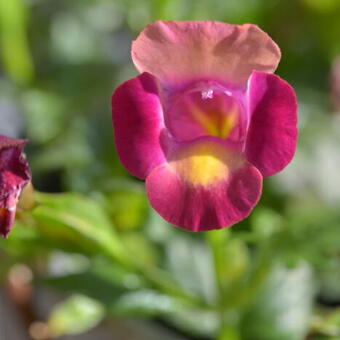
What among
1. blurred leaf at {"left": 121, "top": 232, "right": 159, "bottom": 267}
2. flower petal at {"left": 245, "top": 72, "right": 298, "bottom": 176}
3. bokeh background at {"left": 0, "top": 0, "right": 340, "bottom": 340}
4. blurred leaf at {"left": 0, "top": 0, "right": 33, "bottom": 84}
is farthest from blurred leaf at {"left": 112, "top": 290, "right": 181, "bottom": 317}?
blurred leaf at {"left": 0, "top": 0, "right": 33, "bottom": 84}

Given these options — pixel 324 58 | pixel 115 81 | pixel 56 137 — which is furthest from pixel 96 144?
pixel 324 58

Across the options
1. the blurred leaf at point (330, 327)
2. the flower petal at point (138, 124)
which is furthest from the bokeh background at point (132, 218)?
the flower petal at point (138, 124)

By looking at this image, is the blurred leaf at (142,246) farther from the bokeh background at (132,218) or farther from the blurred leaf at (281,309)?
the blurred leaf at (281,309)

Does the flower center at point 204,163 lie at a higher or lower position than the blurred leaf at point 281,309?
higher

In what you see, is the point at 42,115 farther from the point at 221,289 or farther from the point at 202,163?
the point at 202,163

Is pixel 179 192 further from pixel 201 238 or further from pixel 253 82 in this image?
pixel 201 238

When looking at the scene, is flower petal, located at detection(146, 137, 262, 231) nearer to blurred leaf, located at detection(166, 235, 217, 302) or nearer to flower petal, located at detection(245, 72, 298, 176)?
flower petal, located at detection(245, 72, 298, 176)

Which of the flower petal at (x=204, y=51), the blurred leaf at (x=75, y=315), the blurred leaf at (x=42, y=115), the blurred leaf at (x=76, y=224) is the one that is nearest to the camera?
the flower petal at (x=204, y=51)
